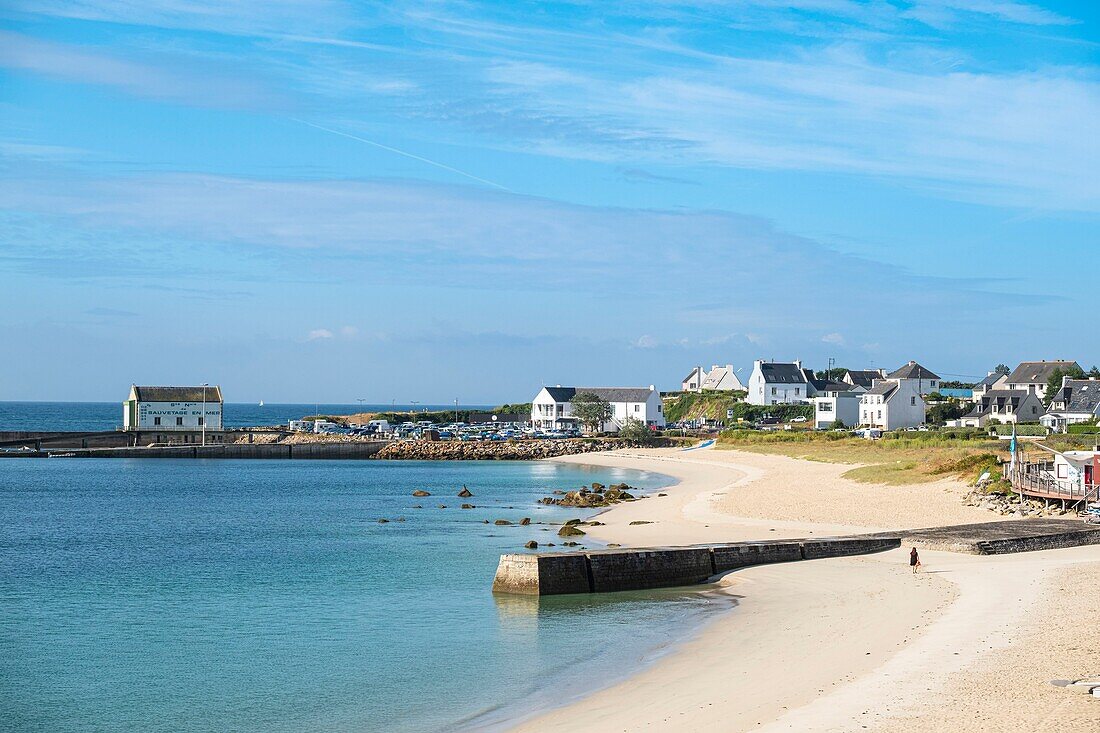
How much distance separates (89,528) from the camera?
47625 millimetres

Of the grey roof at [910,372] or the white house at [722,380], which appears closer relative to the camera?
the grey roof at [910,372]

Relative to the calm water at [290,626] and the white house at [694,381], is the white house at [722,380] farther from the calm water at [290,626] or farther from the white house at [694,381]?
the calm water at [290,626]

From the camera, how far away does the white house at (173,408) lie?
110812 mm

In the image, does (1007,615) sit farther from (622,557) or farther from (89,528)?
(89,528)

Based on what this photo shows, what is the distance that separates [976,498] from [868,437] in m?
47.8

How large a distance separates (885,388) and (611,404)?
39.5 metres

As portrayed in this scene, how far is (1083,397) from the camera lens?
93625 mm

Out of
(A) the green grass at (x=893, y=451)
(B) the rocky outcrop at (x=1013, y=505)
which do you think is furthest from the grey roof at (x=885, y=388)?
(B) the rocky outcrop at (x=1013, y=505)

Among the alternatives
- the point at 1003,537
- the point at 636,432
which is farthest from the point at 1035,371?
the point at 1003,537

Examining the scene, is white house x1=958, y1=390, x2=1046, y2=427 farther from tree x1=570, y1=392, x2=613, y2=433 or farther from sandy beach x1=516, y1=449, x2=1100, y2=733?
sandy beach x1=516, y1=449, x2=1100, y2=733

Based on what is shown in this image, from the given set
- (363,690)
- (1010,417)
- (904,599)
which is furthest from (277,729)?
(1010,417)

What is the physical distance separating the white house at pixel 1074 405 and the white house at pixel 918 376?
1300cm

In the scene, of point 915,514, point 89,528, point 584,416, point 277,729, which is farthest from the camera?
point 584,416

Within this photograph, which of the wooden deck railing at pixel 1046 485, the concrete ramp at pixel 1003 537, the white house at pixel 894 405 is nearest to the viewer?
the concrete ramp at pixel 1003 537
